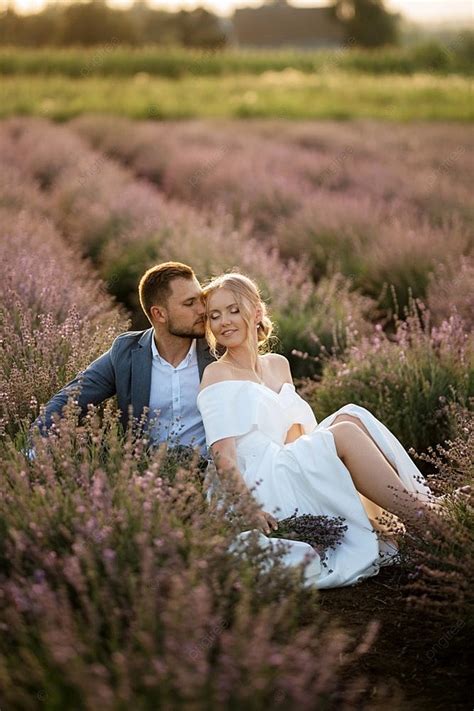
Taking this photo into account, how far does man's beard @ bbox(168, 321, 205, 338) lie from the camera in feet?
13.4

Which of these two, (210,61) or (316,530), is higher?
(210,61)

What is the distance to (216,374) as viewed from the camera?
3.98m

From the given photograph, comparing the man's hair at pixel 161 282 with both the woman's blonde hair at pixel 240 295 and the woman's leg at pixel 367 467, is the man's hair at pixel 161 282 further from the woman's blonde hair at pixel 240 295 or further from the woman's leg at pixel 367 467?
the woman's leg at pixel 367 467

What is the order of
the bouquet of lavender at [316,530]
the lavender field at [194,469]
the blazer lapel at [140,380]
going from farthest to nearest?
the blazer lapel at [140,380] < the bouquet of lavender at [316,530] < the lavender field at [194,469]

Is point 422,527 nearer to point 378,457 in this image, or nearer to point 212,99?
point 378,457

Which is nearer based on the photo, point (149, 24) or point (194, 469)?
point (194, 469)

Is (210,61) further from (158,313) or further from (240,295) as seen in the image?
(240,295)

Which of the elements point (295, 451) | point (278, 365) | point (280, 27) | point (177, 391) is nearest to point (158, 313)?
point (177, 391)

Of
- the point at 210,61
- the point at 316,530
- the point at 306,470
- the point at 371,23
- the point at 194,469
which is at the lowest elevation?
the point at 316,530

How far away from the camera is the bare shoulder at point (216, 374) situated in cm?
398

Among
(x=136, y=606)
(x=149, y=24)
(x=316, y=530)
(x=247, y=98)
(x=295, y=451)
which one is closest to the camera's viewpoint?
(x=136, y=606)

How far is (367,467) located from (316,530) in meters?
0.30

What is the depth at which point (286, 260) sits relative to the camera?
29.4 ft

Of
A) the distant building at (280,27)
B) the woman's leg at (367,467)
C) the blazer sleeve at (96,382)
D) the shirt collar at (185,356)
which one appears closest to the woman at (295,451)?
the woman's leg at (367,467)
